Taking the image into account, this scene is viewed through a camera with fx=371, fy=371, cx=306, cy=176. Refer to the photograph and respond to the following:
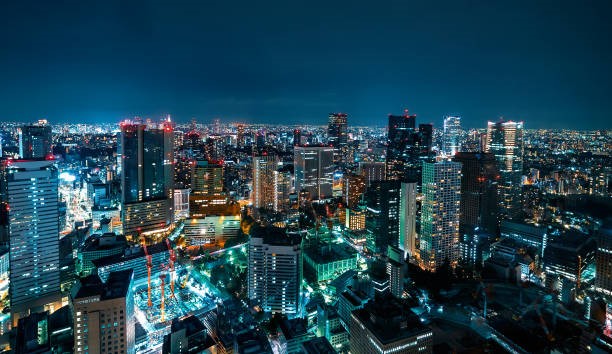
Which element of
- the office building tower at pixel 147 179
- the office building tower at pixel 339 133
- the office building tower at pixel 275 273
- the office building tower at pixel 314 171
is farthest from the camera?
the office building tower at pixel 339 133

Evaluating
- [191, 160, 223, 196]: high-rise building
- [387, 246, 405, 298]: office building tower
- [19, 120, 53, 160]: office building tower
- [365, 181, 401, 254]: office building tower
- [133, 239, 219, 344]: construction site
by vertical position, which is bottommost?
[133, 239, 219, 344]: construction site

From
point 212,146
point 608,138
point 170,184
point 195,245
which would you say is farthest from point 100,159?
point 608,138

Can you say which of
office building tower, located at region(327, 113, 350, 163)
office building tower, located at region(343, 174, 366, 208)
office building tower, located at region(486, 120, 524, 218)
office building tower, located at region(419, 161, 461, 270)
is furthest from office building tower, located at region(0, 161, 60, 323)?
office building tower, located at region(327, 113, 350, 163)

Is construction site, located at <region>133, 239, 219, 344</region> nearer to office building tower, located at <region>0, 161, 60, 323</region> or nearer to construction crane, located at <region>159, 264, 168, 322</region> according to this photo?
construction crane, located at <region>159, 264, 168, 322</region>

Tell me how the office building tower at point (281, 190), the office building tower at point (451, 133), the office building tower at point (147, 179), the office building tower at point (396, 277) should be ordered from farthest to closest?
the office building tower at point (451, 133) < the office building tower at point (281, 190) < the office building tower at point (147, 179) < the office building tower at point (396, 277)

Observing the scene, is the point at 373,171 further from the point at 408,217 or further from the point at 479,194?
the point at 408,217

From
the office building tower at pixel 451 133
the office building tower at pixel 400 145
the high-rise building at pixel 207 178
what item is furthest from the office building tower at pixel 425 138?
the high-rise building at pixel 207 178

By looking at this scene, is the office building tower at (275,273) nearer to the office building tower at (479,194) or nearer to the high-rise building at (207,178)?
the office building tower at (479,194)
